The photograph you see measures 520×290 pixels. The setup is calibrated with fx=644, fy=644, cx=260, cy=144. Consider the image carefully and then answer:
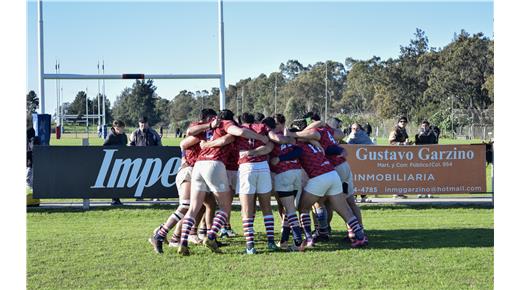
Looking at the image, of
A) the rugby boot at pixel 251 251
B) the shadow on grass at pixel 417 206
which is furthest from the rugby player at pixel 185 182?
the shadow on grass at pixel 417 206

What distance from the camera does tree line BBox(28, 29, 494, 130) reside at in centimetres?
6694

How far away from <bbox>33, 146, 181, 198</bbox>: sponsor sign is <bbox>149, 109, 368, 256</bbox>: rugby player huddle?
13.1ft

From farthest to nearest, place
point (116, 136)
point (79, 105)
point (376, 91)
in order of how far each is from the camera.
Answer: point (79, 105) < point (376, 91) < point (116, 136)

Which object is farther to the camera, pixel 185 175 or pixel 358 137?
pixel 358 137

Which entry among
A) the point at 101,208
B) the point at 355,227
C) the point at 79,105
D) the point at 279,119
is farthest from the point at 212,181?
the point at 79,105

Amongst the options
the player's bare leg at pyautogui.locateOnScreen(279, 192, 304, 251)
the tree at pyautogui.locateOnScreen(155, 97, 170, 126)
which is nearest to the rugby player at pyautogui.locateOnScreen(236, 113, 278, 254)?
the player's bare leg at pyautogui.locateOnScreen(279, 192, 304, 251)

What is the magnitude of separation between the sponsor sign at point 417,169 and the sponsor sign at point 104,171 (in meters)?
4.24

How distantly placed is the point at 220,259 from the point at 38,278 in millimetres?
2398

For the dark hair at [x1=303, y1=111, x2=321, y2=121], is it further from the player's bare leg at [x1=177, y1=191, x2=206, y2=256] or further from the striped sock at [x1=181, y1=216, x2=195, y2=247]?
the striped sock at [x1=181, y1=216, x2=195, y2=247]

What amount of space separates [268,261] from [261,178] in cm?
122

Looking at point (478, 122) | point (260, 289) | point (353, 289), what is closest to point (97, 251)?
point (260, 289)

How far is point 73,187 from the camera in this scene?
1406 centimetres

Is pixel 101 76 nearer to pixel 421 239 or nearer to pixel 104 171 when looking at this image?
pixel 104 171

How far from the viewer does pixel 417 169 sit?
1477 cm
